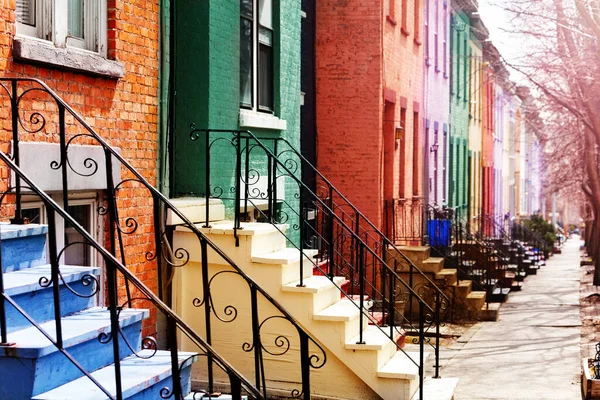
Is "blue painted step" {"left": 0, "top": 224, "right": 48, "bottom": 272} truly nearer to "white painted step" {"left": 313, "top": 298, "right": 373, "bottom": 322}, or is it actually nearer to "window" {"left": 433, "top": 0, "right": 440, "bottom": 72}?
"white painted step" {"left": 313, "top": 298, "right": 373, "bottom": 322}

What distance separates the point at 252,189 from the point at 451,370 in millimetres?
3558

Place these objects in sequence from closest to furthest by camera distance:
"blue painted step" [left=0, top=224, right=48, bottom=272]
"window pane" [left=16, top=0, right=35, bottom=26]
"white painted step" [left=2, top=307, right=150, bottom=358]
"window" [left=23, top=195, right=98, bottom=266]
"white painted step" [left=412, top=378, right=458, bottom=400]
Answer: "white painted step" [left=2, top=307, right=150, bottom=358], "blue painted step" [left=0, top=224, right=48, bottom=272], "window pane" [left=16, top=0, right=35, bottom=26], "window" [left=23, top=195, right=98, bottom=266], "white painted step" [left=412, top=378, right=458, bottom=400]

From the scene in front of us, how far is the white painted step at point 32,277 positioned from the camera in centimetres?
503

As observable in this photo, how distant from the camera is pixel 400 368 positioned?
8586 millimetres

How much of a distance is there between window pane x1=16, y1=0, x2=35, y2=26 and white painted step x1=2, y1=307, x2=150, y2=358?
2.07m

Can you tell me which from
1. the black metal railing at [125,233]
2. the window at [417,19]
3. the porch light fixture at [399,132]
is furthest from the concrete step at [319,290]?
the window at [417,19]

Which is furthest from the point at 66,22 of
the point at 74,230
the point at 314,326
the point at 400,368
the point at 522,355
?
the point at 522,355

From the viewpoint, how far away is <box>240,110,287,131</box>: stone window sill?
999cm

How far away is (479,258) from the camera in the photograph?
20.3 m

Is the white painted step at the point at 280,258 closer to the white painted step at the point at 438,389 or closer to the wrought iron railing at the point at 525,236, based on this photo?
the white painted step at the point at 438,389

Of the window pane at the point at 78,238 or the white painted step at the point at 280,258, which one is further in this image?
the white painted step at the point at 280,258

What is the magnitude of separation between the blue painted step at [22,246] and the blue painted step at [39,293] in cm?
5

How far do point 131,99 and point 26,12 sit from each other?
4.66 feet

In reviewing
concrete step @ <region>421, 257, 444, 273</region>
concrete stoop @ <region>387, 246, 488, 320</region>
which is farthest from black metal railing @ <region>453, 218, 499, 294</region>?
concrete step @ <region>421, 257, 444, 273</region>
